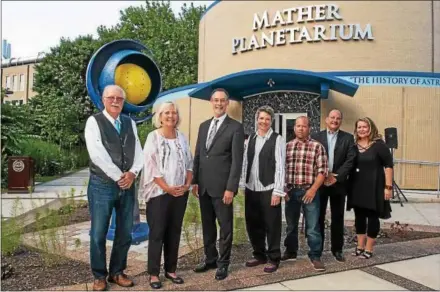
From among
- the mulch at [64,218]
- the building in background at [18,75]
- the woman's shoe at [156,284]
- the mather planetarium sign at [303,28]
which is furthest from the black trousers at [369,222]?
the building in background at [18,75]

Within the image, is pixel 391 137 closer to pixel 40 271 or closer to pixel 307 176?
pixel 307 176

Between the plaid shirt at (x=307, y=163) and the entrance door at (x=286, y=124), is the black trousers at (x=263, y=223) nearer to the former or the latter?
the plaid shirt at (x=307, y=163)

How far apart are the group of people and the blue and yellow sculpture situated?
1.50 m

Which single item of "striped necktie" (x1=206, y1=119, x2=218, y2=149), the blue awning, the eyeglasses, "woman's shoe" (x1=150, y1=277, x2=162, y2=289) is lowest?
"woman's shoe" (x1=150, y1=277, x2=162, y2=289)

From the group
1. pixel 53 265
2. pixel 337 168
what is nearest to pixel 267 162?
pixel 337 168

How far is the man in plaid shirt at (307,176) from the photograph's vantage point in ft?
15.8

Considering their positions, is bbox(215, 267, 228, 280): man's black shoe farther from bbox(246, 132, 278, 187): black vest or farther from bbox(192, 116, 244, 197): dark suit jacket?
bbox(246, 132, 278, 187): black vest

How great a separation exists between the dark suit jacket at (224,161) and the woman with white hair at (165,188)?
217mm

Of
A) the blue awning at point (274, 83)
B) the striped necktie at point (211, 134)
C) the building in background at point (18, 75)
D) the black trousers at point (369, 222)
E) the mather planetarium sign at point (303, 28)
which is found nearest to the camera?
the striped necktie at point (211, 134)

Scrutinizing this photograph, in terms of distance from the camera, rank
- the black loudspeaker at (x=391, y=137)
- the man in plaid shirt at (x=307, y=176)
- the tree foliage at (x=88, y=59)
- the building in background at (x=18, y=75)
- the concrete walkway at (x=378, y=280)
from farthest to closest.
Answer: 1. the building in background at (x=18, y=75)
2. the tree foliage at (x=88, y=59)
3. the black loudspeaker at (x=391, y=137)
4. the man in plaid shirt at (x=307, y=176)
5. the concrete walkway at (x=378, y=280)

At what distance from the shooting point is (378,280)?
4383 millimetres

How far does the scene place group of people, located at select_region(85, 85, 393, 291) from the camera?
4059mm

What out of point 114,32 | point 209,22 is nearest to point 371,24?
point 209,22

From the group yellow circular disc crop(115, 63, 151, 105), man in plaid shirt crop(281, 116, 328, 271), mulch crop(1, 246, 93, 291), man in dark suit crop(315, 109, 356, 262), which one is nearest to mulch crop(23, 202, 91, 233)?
mulch crop(1, 246, 93, 291)
